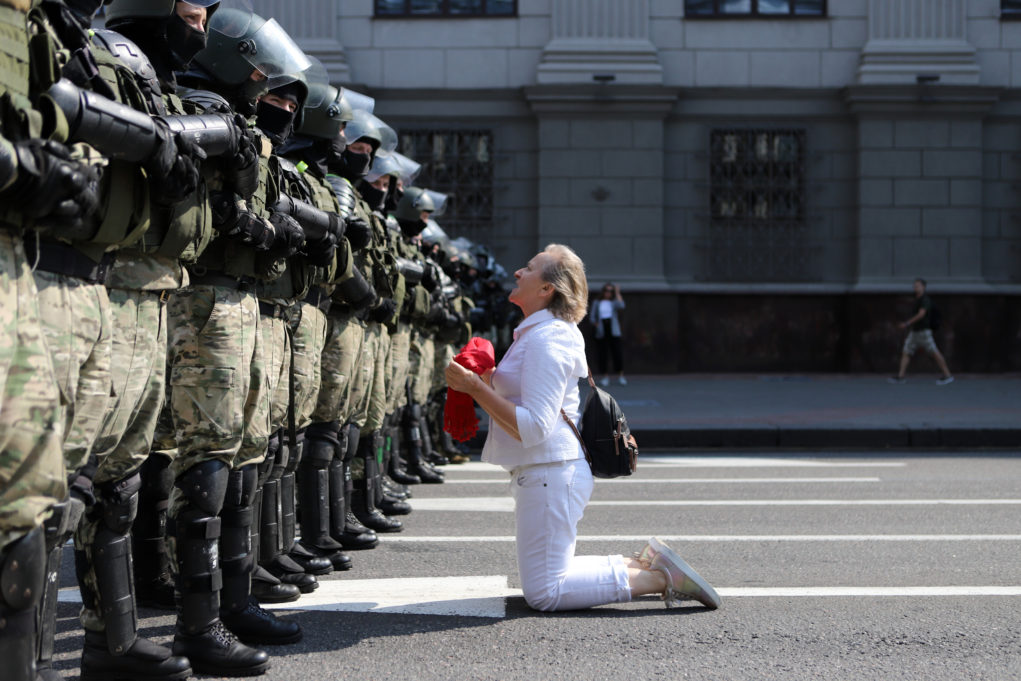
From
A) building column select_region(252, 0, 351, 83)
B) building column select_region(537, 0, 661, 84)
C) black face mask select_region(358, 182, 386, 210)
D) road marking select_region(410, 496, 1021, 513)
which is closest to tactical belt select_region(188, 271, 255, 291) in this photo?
black face mask select_region(358, 182, 386, 210)

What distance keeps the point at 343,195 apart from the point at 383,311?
88cm

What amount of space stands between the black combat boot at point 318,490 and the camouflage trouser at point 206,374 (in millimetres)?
1652

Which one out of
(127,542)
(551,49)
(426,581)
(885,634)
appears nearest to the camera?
(127,542)

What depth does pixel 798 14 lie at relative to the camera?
21078mm

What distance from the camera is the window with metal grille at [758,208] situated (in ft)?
69.4

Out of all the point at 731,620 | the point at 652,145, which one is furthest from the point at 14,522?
the point at 652,145

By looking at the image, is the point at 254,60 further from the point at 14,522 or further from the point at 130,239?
the point at 14,522

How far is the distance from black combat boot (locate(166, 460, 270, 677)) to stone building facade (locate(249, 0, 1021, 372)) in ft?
55.4

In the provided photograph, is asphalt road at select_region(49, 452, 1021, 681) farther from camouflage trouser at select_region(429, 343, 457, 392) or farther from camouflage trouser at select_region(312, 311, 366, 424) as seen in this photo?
camouflage trouser at select_region(429, 343, 457, 392)

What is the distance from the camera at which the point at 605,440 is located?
16.5 ft

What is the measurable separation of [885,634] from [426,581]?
79.1 inches

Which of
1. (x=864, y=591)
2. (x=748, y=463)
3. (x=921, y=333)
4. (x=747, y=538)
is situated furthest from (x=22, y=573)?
(x=921, y=333)

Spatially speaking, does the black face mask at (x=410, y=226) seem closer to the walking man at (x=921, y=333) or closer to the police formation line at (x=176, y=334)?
the police formation line at (x=176, y=334)

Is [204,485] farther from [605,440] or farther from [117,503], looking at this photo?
[605,440]
